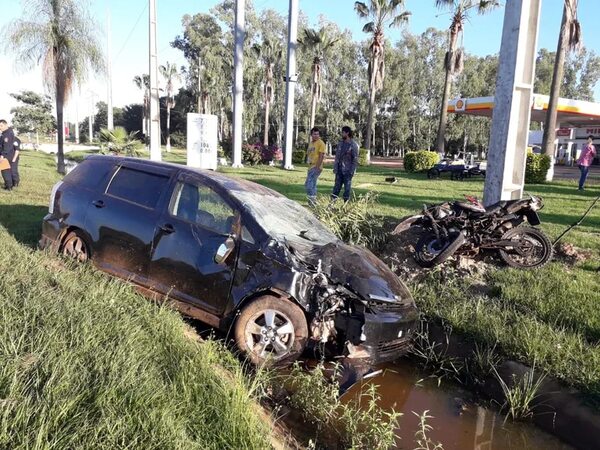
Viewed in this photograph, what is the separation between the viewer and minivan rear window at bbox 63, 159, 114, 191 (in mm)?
5461

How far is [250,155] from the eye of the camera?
27.3m

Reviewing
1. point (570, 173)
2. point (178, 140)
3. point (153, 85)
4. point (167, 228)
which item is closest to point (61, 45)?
point (153, 85)

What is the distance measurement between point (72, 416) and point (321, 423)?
1.79m

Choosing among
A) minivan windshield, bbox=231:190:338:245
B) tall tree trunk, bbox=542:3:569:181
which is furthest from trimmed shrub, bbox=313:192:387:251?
tall tree trunk, bbox=542:3:569:181

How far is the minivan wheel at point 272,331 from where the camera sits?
3920 millimetres

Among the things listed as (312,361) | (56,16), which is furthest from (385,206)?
(56,16)

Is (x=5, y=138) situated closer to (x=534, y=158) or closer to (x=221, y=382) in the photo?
(x=221, y=382)

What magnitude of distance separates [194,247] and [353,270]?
1468 millimetres

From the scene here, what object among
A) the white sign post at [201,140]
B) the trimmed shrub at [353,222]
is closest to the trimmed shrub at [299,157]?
the white sign post at [201,140]

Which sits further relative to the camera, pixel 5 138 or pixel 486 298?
pixel 5 138

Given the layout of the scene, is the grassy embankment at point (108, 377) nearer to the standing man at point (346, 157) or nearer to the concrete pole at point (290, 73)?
the standing man at point (346, 157)

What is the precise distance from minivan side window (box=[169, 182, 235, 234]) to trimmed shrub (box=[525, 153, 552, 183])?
16.7 meters

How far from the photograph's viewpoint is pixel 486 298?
18.1ft

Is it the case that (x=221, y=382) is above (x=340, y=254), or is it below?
below
